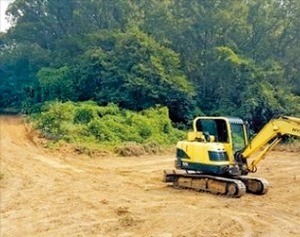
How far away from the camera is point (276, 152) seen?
77.8ft

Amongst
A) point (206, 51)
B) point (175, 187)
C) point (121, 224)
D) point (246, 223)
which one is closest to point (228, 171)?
point (175, 187)

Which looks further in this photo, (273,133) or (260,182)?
(260,182)

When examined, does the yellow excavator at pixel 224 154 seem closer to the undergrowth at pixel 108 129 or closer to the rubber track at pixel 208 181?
the rubber track at pixel 208 181

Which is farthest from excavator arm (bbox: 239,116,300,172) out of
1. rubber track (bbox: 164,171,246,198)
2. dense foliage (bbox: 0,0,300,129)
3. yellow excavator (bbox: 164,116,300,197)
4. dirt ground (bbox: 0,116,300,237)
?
dense foliage (bbox: 0,0,300,129)

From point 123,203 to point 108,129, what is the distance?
37.5 ft

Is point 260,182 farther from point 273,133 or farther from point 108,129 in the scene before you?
point 108,129

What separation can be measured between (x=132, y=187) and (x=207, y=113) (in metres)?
16.8

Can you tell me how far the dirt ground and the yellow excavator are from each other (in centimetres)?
36

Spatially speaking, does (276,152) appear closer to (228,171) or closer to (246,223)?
(228,171)

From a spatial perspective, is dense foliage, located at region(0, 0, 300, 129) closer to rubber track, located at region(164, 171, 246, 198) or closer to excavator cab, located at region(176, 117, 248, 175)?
rubber track, located at region(164, 171, 246, 198)

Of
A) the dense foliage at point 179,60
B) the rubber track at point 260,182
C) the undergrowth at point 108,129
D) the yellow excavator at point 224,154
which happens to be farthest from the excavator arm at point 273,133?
the dense foliage at point 179,60

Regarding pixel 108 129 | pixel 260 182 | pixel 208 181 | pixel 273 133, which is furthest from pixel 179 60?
pixel 273 133

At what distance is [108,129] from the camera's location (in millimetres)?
23125

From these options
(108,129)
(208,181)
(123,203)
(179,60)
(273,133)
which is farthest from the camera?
(179,60)
